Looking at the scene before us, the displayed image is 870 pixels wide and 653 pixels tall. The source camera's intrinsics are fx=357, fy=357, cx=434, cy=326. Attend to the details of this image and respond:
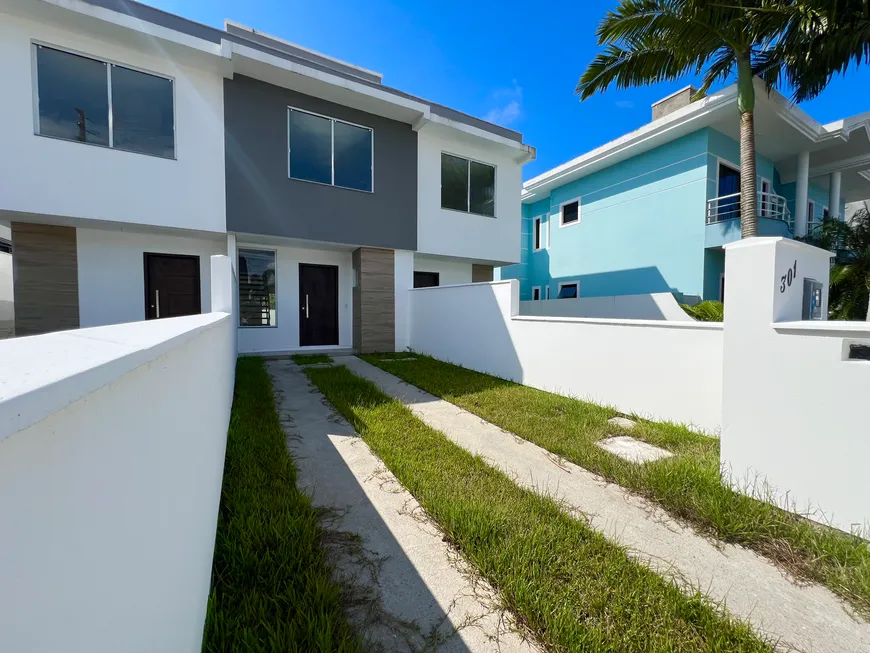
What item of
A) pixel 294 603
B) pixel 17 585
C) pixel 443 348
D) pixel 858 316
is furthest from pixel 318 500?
pixel 858 316

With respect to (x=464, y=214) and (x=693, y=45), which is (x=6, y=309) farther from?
(x=693, y=45)

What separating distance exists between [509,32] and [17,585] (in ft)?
49.3

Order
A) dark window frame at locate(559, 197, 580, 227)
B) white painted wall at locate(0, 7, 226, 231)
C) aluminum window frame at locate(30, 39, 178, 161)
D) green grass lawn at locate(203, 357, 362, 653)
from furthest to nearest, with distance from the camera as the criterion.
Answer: dark window frame at locate(559, 197, 580, 227), aluminum window frame at locate(30, 39, 178, 161), white painted wall at locate(0, 7, 226, 231), green grass lawn at locate(203, 357, 362, 653)

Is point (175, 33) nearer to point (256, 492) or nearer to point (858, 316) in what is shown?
point (256, 492)

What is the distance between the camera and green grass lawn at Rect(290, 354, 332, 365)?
7.96 meters

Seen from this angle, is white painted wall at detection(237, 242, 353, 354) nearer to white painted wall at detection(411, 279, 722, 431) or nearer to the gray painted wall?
the gray painted wall

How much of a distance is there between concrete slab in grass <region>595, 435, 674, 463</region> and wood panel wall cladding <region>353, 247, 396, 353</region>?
6.58 metres

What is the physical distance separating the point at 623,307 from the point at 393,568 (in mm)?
11231

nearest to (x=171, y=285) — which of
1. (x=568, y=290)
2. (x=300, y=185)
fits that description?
(x=300, y=185)

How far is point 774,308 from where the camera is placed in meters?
2.60

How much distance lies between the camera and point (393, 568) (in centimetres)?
197

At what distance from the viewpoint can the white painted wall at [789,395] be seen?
2.23 meters

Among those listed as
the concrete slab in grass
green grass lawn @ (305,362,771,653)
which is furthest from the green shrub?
green grass lawn @ (305,362,771,653)

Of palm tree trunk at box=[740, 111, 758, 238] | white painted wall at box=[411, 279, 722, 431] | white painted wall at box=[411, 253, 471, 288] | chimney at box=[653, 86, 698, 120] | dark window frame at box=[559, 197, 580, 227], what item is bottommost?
white painted wall at box=[411, 279, 722, 431]
